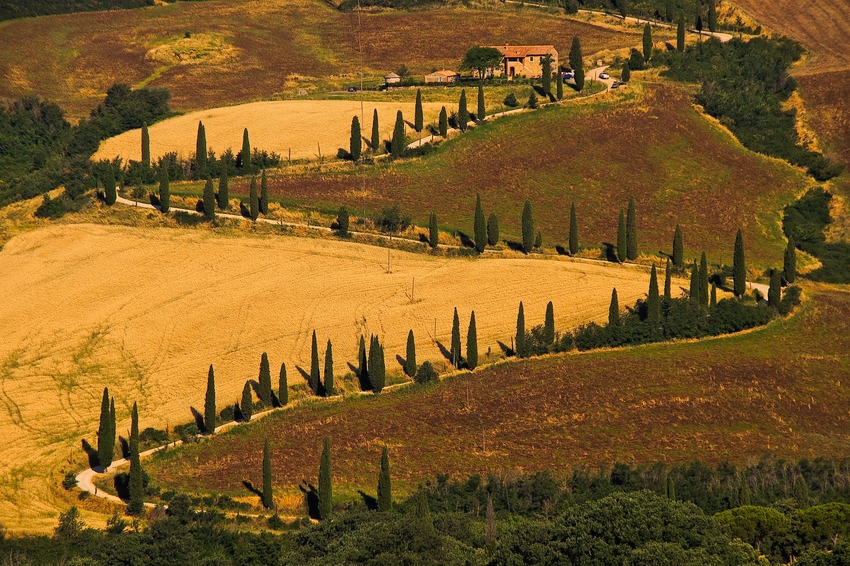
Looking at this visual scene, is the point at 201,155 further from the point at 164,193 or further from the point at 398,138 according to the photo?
the point at 398,138

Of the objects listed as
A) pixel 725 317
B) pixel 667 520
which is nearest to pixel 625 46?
pixel 725 317

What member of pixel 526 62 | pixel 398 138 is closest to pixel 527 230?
pixel 398 138

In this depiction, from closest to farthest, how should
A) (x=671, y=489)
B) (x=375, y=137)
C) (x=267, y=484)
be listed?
(x=671, y=489), (x=267, y=484), (x=375, y=137)

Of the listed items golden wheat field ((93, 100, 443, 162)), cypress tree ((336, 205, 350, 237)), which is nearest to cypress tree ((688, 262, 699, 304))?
cypress tree ((336, 205, 350, 237))

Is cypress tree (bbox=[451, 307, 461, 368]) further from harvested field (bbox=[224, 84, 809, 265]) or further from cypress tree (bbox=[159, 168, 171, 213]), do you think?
cypress tree (bbox=[159, 168, 171, 213])

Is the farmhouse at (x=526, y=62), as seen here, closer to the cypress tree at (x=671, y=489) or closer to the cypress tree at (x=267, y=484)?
the cypress tree at (x=267, y=484)
